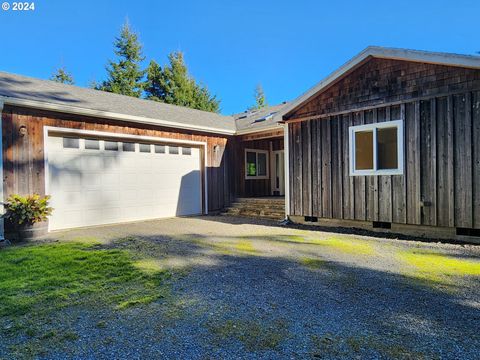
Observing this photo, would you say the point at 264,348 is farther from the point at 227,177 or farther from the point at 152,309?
the point at 227,177

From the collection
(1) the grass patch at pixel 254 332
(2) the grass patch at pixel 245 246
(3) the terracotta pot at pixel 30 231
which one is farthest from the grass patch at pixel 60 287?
(2) the grass patch at pixel 245 246

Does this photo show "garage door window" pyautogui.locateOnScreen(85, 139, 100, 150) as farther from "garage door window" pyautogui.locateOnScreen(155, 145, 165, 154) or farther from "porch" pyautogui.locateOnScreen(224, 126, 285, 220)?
"porch" pyautogui.locateOnScreen(224, 126, 285, 220)

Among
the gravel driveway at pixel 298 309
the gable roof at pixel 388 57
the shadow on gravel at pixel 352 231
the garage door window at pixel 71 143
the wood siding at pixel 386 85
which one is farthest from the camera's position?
the garage door window at pixel 71 143

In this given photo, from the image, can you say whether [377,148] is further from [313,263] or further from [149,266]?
[149,266]

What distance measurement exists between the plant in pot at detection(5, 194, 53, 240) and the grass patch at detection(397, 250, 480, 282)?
784cm

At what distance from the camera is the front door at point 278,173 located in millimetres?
14555

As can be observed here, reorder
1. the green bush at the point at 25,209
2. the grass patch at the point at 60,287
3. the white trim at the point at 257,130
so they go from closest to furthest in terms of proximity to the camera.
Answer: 1. the grass patch at the point at 60,287
2. the green bush at the point at 25,209
3. the white trim at the point at 257,130

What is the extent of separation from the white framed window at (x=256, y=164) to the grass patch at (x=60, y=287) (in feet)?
27.4

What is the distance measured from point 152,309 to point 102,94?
10.1 meters

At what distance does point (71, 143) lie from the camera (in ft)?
28.1

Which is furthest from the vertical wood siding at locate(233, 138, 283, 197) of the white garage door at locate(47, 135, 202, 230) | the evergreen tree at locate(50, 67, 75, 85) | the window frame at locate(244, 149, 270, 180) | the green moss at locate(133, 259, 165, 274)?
the evergreen tree at locate(50, 67, 75, 85)

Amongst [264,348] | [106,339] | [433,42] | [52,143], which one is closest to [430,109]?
[264,348]

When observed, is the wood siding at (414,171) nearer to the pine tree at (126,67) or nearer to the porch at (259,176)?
the porch at (259,176)

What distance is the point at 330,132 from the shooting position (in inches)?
338
